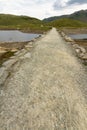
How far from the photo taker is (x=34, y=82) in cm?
1898

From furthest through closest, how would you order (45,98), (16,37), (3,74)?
(16,37) < (3,74) < (45,98)

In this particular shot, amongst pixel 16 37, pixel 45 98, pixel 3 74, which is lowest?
pixel 16 37

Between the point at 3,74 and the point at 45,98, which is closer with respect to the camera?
the point at 45,98

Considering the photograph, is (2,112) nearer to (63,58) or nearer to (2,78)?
(2,78)

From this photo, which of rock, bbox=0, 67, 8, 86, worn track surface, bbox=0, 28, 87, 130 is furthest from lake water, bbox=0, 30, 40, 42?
rock, bbox=0, 67, 8, 86

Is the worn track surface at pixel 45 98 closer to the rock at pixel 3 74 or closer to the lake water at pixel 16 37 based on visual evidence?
the rock at pixel 3 74

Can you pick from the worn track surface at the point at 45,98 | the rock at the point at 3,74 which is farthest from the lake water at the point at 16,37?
the rock at the point at 3,74

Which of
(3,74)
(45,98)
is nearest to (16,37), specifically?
(3,74)

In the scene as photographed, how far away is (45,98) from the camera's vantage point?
51.2 ft

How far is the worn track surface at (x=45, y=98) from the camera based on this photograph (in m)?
12.7

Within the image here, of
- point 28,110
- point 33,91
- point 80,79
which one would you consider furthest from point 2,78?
point 28,110

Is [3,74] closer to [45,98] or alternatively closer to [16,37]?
[45,98]

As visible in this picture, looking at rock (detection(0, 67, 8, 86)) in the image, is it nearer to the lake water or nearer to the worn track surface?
the worn track surface

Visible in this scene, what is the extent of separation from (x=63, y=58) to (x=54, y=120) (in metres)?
15.6
